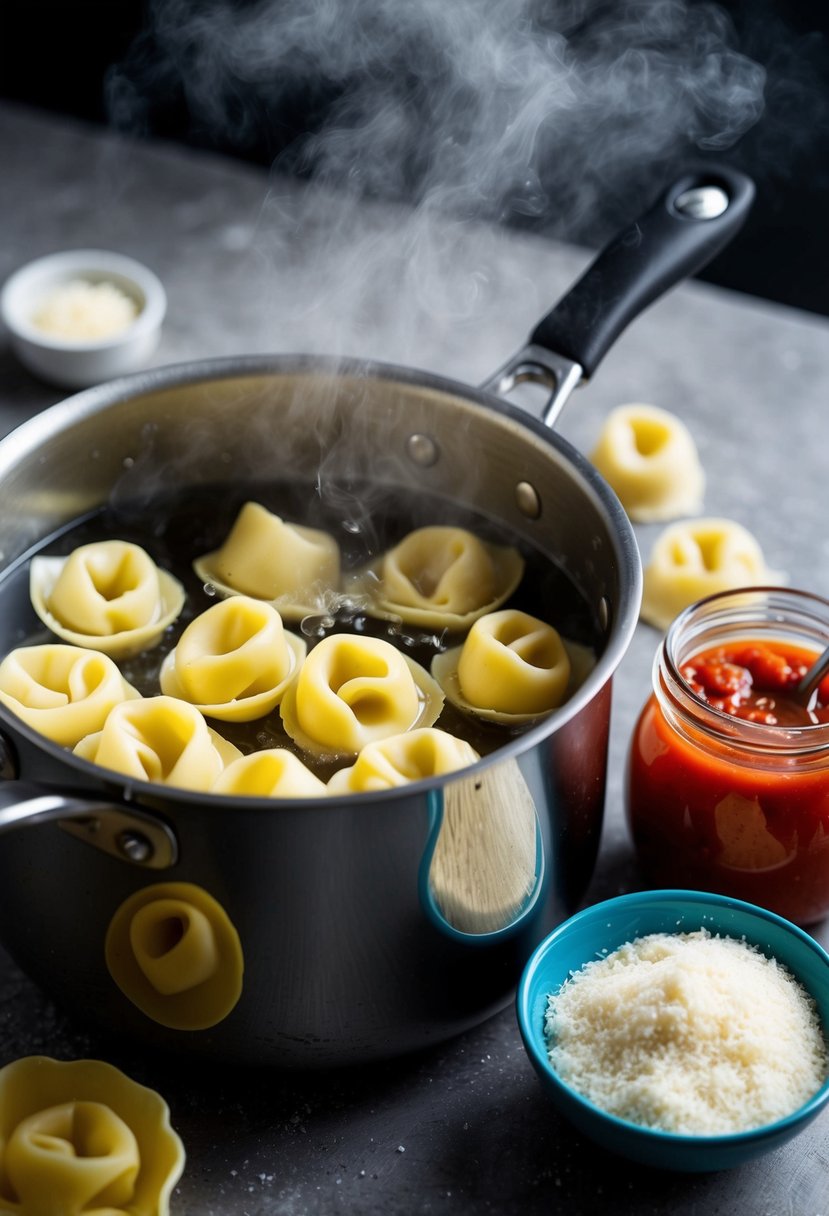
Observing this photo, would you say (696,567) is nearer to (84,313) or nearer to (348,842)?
(348,842)

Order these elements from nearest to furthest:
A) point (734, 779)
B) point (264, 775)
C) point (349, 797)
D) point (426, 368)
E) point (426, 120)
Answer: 1. point (349, 797)
2. point (264, 775)
3. point (734, 779)
4. point (426, 368)
5. point (426, 120)

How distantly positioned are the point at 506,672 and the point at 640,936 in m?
0.34

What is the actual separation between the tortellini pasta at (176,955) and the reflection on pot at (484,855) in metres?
0.20

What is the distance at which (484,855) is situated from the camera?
1.22 metres

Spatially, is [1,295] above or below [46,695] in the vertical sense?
below

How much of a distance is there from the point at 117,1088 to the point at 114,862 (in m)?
0.29

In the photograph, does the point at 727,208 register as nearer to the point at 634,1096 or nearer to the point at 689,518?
the point at 689,518

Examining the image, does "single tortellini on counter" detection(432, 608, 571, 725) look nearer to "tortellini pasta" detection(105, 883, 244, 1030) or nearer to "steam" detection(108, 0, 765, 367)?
"tortellini pasta" detection(105, 883, 244, 1030)

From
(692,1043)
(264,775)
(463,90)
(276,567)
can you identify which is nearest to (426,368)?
(463,90)

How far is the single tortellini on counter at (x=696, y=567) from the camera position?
6.37 feet

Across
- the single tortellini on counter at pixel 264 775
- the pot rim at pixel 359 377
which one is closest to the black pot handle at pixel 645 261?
the pot rim at pixel 359 377

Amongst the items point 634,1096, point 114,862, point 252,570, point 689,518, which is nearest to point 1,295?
point 252,570

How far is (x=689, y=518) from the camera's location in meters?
2.16

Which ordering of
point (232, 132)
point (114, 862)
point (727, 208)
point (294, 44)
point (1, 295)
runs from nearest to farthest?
point (114, 862)
point (727, 208)
point (1, 295)
point (294, 44)
point (232, 132)
